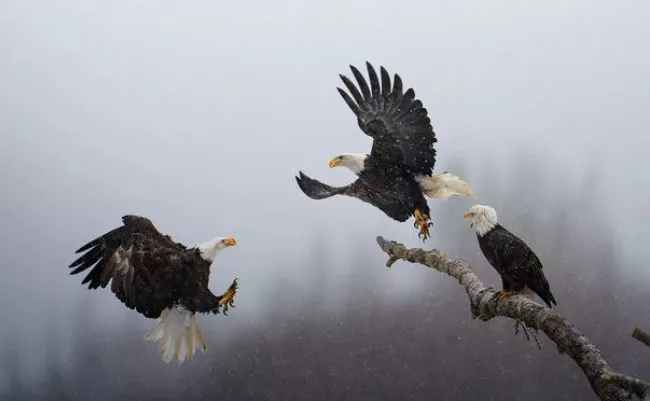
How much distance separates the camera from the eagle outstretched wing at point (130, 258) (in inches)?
135

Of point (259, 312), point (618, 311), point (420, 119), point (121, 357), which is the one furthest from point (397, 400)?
point (420, 119)

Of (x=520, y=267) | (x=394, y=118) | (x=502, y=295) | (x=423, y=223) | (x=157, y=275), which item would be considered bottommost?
(x=502, y=295)

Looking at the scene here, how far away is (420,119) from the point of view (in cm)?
385

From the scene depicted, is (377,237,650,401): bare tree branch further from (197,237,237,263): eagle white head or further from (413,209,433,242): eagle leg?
(197,237,237,263): eagle white head

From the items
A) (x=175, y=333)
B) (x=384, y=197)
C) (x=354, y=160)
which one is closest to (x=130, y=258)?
(x=175, y=333)

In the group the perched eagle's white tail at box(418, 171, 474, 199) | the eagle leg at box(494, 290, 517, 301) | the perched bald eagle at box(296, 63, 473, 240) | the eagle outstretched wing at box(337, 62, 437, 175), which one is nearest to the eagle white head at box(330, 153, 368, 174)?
the perched bald eagle at box(296, 63, 473, 240)

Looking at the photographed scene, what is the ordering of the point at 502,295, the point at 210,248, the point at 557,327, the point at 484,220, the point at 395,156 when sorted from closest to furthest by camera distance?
the point at 557,327 < the point at 502,295 < the point at 484,220 < the point at 210,248 < the point at 395,156

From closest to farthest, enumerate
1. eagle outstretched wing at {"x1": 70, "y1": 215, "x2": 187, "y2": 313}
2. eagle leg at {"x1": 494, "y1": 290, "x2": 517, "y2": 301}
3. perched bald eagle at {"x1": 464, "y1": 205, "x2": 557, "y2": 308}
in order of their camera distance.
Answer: eagle leg at {"x1": 494, "y1": 290, "x2": 517, "y2": 301}, perched bald eagle at {"x1": 464, "y1": 205, "x2": 557, "y2": 308}, eagle outstretched wing at {"x1": 70, "y1": 215, "x2": 187, "y2": 313}

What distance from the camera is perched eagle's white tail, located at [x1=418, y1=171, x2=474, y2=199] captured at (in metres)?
4.05

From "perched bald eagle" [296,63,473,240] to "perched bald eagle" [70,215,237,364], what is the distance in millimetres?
1014

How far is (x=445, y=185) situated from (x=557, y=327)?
2076 millimetres

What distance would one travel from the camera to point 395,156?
13.1 feet

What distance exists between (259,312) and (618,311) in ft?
13.5

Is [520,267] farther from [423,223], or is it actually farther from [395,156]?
[395,156]
